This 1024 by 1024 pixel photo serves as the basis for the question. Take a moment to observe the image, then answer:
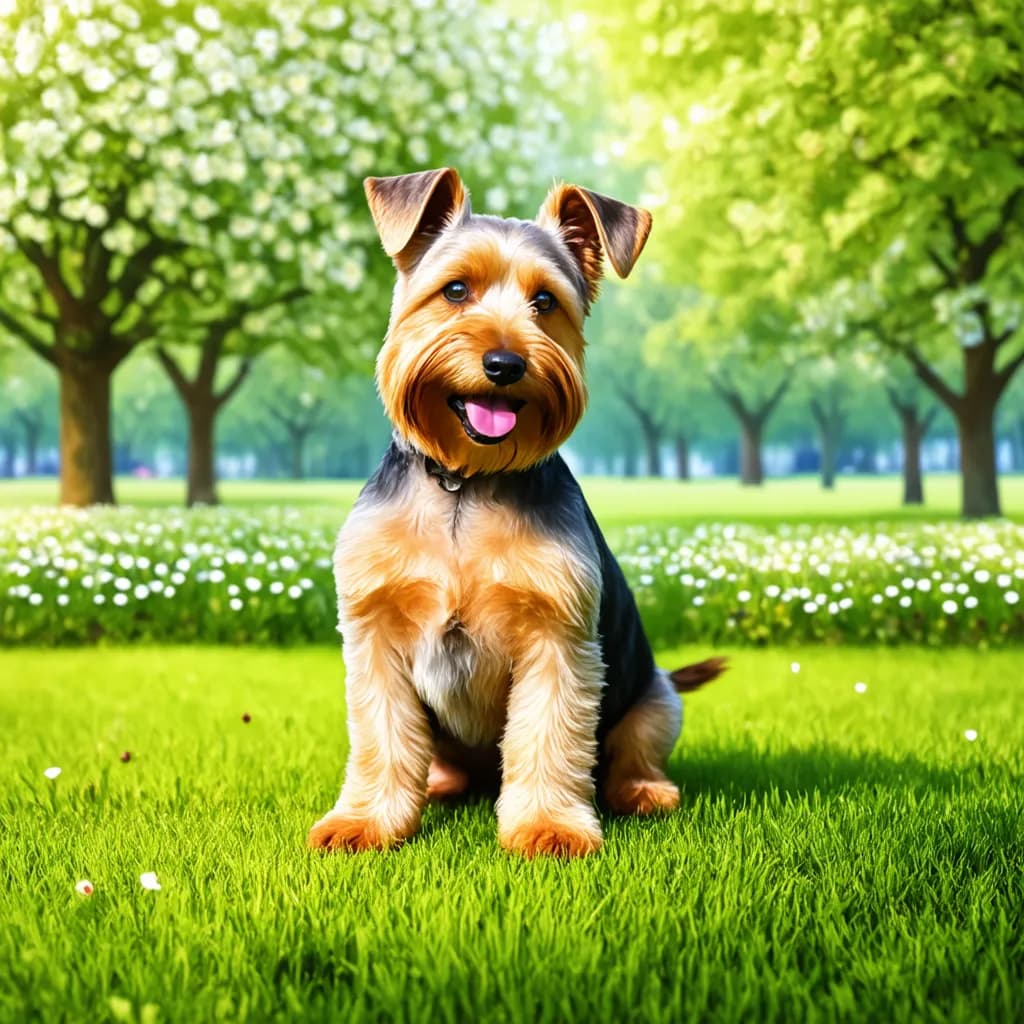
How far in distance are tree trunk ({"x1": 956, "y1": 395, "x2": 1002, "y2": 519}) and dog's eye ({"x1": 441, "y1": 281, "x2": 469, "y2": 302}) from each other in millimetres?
15358

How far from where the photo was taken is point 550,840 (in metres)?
3.55

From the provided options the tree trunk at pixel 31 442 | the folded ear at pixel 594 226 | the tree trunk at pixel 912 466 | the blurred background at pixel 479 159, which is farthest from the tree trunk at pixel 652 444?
the folded ear at pixel 594 226

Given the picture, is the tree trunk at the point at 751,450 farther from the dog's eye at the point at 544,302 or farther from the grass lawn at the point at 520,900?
the dog's eye at the point at 544,302

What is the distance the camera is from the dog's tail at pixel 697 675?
15.5 feet

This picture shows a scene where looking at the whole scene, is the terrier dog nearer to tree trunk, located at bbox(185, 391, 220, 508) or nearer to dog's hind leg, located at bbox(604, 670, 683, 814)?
dog's hind leg, located at bbox(604, 670, 683, 814)

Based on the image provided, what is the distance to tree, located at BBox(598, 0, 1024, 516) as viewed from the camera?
404 inches

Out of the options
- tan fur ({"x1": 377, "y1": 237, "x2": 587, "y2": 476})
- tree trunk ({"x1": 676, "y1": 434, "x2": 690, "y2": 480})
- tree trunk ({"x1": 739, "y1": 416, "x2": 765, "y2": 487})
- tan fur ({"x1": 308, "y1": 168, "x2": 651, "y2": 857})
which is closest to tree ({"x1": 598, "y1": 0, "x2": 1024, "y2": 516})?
tan fur ({"x1": 308, "y1": 168, "x2": 651, "y2": 857})

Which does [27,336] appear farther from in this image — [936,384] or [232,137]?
[936,384]

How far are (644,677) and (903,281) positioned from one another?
520 inches

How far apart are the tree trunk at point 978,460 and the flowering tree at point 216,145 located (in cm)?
749

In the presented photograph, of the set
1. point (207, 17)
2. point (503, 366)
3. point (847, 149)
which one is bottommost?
point (503, 366)

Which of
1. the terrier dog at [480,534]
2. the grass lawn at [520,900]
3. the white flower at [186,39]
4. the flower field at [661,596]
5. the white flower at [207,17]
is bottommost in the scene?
the grass lawn at [520,900]

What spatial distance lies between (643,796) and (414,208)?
7.29ft

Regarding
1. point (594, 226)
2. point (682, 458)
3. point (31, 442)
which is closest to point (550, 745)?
point (594, 226)
